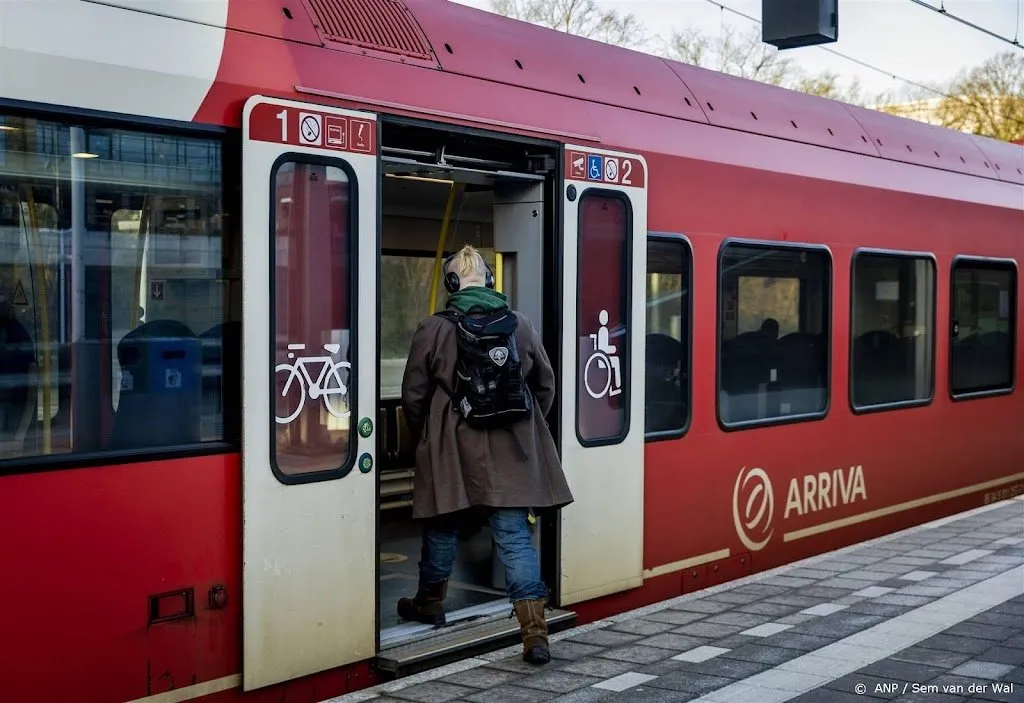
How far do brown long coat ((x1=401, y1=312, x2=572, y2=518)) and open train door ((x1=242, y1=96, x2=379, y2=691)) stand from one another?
391 mm

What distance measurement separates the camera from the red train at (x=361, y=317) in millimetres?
3814

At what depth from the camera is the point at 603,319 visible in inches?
228

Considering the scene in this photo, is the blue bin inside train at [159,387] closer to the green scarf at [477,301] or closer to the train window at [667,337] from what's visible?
the green scarf at [477,301]

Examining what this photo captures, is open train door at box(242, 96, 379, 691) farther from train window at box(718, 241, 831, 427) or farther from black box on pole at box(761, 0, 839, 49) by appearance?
black box on pole at box(761, 0, 839, 49)

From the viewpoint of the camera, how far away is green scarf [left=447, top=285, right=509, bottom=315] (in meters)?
5.02

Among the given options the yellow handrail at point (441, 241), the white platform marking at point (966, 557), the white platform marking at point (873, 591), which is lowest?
the white platform marking at point (873, 591)

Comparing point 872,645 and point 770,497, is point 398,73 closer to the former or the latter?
point 872,645

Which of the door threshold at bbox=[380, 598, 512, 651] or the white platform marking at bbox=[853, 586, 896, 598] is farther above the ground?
the door threshold at bbox=[380, 598, 512, 651]

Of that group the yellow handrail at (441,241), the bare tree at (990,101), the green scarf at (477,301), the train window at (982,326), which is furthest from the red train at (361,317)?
the bare tree at (990,101)

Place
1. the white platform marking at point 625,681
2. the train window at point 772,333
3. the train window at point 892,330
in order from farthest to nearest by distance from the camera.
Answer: the train window at point 892,330 → the train window at point 772,333 → the white platform marking at point 625,681

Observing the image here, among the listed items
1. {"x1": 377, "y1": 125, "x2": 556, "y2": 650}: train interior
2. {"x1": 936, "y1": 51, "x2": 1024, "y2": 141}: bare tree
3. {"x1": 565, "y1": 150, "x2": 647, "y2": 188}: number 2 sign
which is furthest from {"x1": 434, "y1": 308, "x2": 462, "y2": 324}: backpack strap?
{"x1": 936, "y1": 51, "x2": 1024, "y2": 141}: bare tree

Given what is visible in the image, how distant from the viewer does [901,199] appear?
8156mm

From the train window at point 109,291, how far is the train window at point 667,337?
250cm

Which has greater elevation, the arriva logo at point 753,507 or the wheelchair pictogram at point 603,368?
the wheelchair pictogram at point 603,368
